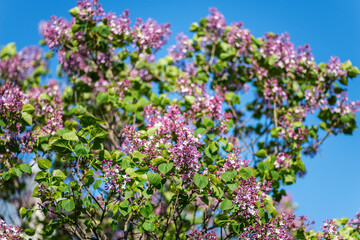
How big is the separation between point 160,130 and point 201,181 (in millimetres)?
1145

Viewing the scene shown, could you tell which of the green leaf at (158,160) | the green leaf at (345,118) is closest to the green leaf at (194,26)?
the green leaf at (345,118)

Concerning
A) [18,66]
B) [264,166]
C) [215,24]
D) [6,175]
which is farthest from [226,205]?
[18,66]

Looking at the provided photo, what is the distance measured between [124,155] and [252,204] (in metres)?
2.00

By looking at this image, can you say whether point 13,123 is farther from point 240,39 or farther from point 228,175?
point 240,39

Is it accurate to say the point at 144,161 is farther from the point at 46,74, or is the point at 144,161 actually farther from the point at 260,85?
the point at 46,74

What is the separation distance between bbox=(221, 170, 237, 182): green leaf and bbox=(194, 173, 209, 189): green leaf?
307 millimetres

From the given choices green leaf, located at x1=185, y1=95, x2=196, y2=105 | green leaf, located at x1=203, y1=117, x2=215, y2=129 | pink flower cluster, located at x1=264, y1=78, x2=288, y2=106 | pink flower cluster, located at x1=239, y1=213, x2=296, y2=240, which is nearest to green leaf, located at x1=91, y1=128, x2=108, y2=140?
green leaf, located at x1=203, y1=117, x2=215, y2=129

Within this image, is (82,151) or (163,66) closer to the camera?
(82,151)

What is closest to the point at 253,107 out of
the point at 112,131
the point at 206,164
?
the point at 112,131

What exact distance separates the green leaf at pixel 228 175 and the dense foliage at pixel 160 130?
105 millimetres

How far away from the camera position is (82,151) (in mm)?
4910

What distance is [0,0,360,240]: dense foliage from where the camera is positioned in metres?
5.18

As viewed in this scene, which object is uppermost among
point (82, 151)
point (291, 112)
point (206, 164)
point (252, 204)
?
point (291, 112)

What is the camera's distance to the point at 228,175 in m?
5.12
